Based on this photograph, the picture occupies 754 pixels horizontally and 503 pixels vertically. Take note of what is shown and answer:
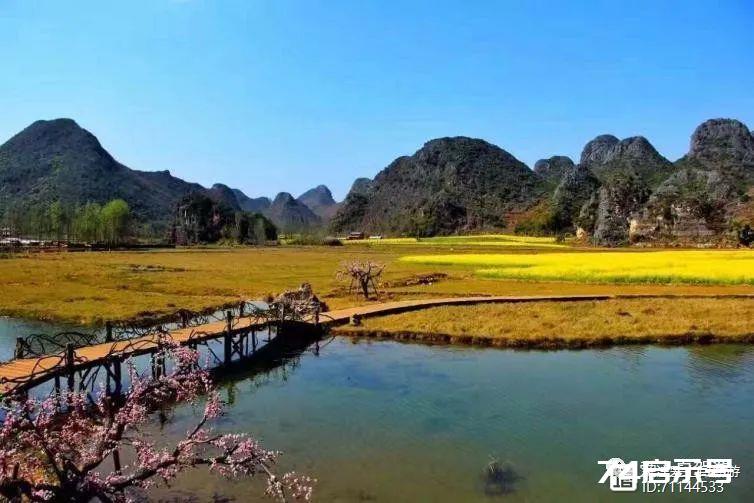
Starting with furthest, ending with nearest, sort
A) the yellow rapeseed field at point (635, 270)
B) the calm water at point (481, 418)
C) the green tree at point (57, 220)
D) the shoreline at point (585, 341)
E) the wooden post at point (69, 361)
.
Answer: the green tree at point (57, 220)
the yellow rapeseed field at point (635, 270)
the shoreline at point (585, 341)
the wooden post at point (69, 361)
the calm water at point (481, 418)

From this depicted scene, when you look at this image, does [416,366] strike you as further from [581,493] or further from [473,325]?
[581,493]

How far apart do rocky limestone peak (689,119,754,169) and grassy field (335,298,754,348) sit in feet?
532

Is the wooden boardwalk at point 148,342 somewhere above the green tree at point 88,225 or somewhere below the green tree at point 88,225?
below

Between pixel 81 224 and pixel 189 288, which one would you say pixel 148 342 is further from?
pixel 81 224

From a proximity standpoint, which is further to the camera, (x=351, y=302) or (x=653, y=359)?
(x=351, y=302)

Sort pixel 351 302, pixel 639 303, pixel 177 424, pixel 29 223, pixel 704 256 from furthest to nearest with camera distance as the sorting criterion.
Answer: pixel 29 223
pixel 704 256
pixel 351 302
pixel 639 303
pixel 177 424

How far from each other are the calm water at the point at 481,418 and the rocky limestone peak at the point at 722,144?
572ft

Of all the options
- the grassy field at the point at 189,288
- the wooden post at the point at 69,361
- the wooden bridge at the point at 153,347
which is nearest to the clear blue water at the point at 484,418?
the wooden bridge at the point at 153,347

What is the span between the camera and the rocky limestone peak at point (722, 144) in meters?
177

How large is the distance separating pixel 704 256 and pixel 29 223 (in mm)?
140508

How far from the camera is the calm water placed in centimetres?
1230

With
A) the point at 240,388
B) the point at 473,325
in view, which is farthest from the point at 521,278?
the point at 240,388

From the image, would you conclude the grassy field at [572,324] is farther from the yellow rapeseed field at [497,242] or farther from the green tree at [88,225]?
the green tree at [88,225]

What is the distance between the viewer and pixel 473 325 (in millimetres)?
27797
